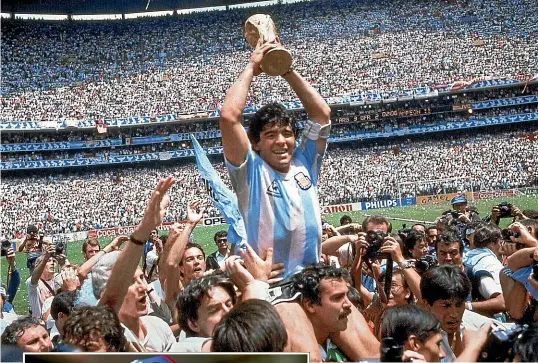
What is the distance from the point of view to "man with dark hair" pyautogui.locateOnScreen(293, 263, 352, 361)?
2.84 m

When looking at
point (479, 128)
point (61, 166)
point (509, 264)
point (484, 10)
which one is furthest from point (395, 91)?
point (509, 264)

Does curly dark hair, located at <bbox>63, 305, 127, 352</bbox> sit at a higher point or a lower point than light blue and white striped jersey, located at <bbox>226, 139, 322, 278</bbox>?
lower

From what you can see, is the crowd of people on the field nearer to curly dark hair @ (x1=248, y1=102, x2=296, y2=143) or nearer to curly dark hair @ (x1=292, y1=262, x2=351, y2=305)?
curly dark hair @ (x1=248, y1=102, x2=296, y2=143)

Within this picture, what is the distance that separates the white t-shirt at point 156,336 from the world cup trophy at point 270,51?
142 centimetres

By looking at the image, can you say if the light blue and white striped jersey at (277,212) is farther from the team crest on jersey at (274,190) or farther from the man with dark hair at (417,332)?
the man with dark hair at (417,332)

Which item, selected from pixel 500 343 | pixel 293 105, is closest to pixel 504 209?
pixel 500 343

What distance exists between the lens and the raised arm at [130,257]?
302 cm

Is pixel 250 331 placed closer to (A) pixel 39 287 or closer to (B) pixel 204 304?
(B) pixel 204 304

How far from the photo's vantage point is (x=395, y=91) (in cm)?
4075

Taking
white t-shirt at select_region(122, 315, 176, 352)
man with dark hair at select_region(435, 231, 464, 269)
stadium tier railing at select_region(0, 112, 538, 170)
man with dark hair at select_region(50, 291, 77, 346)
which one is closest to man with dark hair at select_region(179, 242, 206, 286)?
man with dark hair at select_region(50, 291, 77, 346)

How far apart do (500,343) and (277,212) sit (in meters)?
1.39

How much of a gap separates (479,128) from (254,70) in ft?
131

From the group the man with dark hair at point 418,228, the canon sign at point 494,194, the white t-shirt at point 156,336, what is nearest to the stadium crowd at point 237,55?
the canon sign at point 494,194

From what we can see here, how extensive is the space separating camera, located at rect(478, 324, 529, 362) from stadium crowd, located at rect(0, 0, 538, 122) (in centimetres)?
3799
